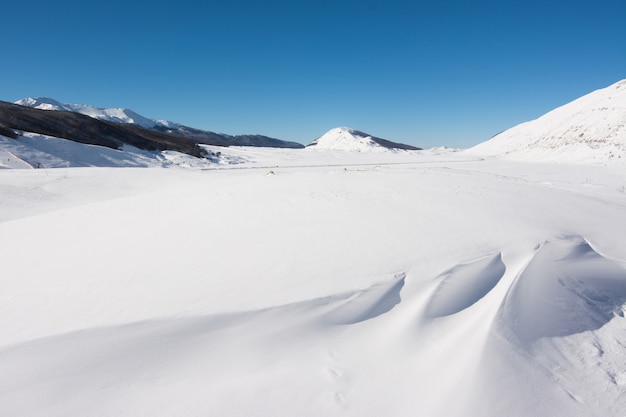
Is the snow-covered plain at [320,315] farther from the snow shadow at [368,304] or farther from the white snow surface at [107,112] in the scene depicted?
the white snow surface at [107,112]

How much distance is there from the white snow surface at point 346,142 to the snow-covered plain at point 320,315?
191ft

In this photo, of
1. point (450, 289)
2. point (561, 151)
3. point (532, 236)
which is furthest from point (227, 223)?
point (561, 151)

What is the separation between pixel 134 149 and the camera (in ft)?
79.0

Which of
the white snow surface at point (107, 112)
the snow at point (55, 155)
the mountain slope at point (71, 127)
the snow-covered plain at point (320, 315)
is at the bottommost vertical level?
the snow-covered plain at point (320, 315)

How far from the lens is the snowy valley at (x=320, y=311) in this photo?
2008mm

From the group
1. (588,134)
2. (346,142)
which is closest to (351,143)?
(346,142)

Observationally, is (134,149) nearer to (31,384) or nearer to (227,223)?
(227,223)

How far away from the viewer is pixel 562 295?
2906 millimetres

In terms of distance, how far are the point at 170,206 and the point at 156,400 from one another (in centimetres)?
431

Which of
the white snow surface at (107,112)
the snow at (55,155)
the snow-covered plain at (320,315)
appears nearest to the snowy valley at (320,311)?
the snow-covered plain at (320,315)

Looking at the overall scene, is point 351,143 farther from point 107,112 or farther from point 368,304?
point 107,112

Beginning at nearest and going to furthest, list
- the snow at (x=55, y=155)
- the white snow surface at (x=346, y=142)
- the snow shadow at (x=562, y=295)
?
the snow shadow at (x=562, y=295)
the snow at (x=55, y=155)
the white snow surface at (x=346, y=142)

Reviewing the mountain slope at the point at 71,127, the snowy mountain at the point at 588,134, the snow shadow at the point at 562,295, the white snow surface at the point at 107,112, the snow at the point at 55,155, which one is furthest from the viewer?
the white snow surface at the point at 107,112

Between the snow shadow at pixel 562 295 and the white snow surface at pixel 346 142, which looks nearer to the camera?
the snow shadow at pixel 562 295
